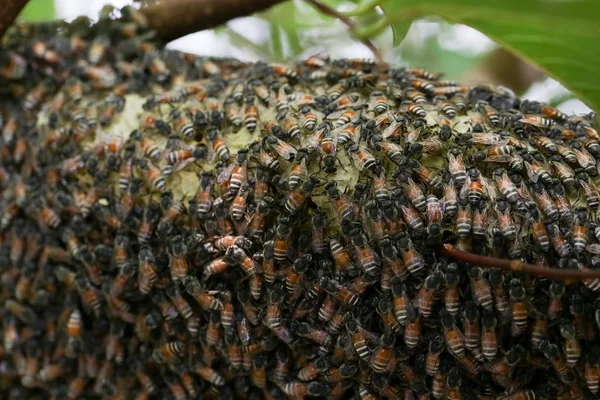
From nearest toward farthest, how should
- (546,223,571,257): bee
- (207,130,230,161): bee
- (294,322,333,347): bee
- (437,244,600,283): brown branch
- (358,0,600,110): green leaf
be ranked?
(358,0,600,110): green leaf < (437,244,600,283): brown branch < (546,223,571,257): bee < (294,322,333,347): bee < (207,130,230,161): bee

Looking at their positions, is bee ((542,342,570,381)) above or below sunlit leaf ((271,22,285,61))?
above

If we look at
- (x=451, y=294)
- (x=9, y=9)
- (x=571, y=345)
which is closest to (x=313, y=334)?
(x=451, y=294)

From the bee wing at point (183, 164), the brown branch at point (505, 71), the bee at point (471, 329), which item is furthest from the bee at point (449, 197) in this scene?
the brown branch at point (505, 71)

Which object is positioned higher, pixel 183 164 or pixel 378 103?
pixel 378 103

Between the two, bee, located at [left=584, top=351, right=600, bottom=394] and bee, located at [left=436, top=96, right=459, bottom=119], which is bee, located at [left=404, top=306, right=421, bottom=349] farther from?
bee, located at [left=436, top=96, right=459, bottom=119]

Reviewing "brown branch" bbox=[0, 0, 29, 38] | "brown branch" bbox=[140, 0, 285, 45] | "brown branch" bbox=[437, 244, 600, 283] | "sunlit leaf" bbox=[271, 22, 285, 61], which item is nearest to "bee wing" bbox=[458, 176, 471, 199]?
"brown branch" bbox=[437, 244, 600, 283]

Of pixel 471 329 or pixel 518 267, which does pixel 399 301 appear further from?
pixel 518 267

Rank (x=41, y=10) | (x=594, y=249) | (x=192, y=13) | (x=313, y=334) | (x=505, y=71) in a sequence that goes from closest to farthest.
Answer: (x=594, y=249), (x=313, y=334), (x=192, y=13), (x=505, y=71), (x=41, y=10)
